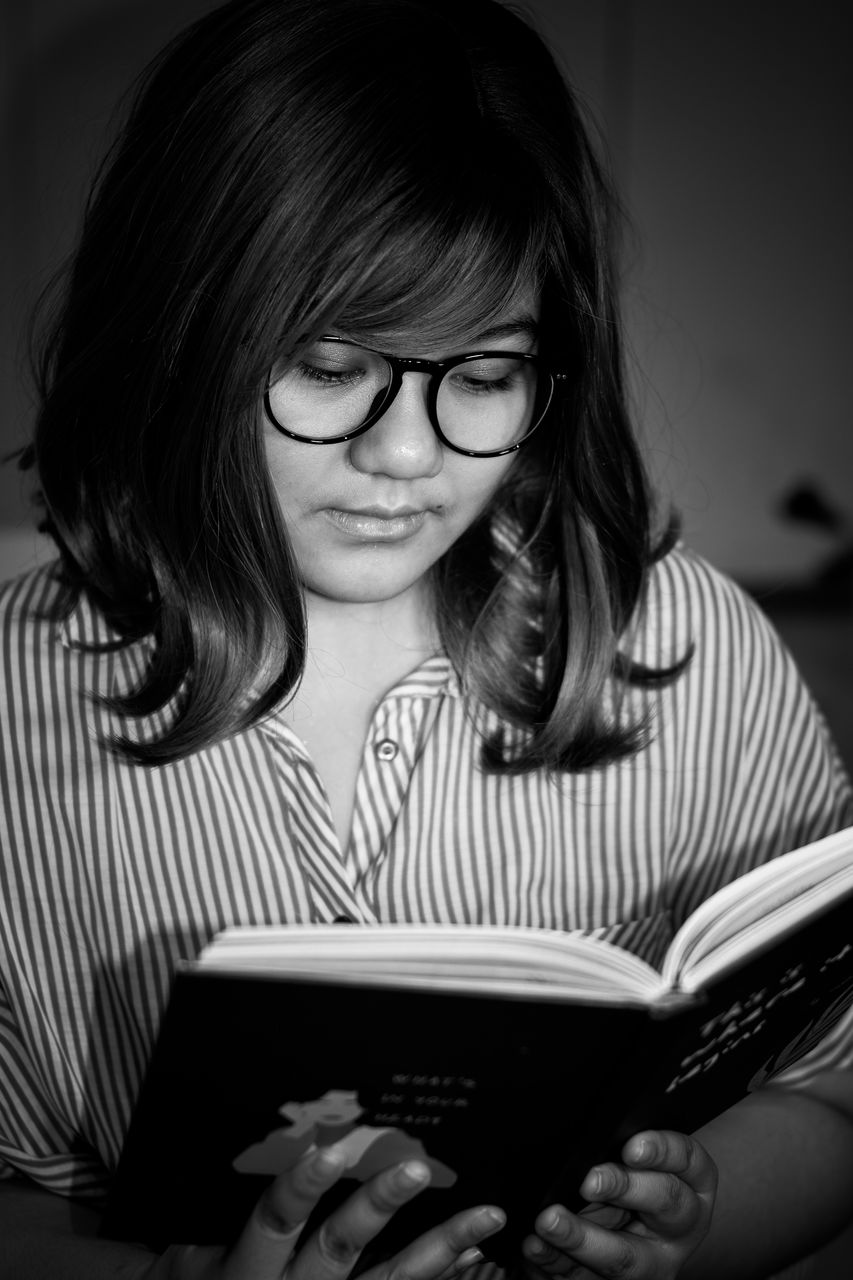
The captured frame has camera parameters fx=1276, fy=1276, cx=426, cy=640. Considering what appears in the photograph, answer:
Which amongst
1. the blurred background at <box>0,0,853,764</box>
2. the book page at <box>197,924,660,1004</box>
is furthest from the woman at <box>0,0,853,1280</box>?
the blurred background at <box>0,0,853,764</box>

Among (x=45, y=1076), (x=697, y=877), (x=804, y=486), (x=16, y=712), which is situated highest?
(x=804, y=486)

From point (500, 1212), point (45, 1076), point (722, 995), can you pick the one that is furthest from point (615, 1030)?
point (45, 1076)

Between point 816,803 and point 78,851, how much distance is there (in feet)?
2.12

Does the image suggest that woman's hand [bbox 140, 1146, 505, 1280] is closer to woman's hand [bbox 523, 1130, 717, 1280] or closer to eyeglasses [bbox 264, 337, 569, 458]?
woman's hand [bbox 523, 1130, 717, 1280]

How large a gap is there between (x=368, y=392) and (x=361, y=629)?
0.27 m

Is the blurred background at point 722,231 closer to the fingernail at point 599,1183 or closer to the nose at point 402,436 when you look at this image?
the nose at point 402,436

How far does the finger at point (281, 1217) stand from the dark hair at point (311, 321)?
0.38 m

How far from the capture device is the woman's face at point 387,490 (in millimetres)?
917

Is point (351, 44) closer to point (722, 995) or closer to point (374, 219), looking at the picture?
point (374, 219)

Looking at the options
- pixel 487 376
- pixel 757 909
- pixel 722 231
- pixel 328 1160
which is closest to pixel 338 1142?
pixel 328 1160

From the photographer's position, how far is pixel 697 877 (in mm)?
1157

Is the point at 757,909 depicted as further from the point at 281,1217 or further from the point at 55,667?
the point at 55,667

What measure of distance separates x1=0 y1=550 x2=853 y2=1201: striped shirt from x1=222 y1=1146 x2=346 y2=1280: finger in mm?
271

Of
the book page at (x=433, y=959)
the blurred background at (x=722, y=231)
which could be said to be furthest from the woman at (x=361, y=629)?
the blurred background at (x=722, y=231)
